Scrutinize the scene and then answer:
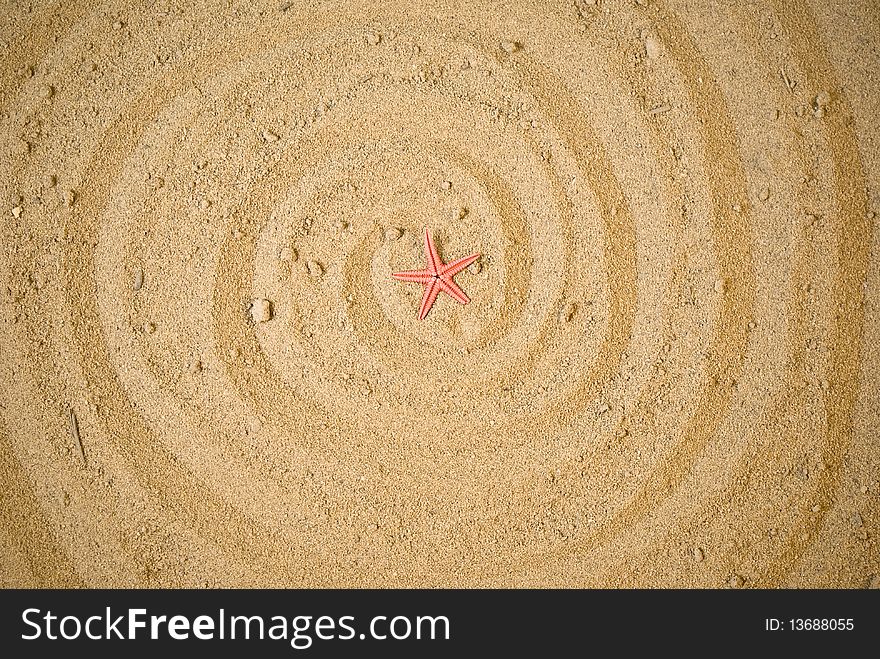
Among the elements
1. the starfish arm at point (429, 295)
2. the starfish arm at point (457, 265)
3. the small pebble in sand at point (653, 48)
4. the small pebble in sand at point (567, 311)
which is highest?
the small pebble in sand at point (653, 48)

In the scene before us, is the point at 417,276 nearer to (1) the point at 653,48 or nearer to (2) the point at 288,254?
(2) the point at 288,254

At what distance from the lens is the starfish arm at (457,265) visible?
2.50m

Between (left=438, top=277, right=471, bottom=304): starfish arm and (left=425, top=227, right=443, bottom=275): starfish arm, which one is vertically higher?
(left=425, top=227, right=443, bottom=275): starfish arm

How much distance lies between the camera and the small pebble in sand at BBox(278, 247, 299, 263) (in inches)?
100

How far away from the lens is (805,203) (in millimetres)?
2494

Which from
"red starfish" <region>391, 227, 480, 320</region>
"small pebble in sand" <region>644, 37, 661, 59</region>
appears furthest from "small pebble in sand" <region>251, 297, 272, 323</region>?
"small pebble in sand" <region>644, 37, 661, 59</region>

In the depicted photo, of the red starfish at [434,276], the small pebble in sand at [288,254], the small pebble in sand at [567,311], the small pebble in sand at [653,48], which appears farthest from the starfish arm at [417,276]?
the small pebble in sand at [653,48]

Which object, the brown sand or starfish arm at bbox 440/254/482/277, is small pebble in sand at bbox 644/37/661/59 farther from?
starfish arm at bbox 440/254/482/277

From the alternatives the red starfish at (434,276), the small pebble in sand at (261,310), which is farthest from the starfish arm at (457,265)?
the small pebble in sand at (261,310)

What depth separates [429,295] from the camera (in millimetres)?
2506

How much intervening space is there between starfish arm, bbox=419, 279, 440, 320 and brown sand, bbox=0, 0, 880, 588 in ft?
0.13

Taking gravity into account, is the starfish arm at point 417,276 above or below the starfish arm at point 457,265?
below
